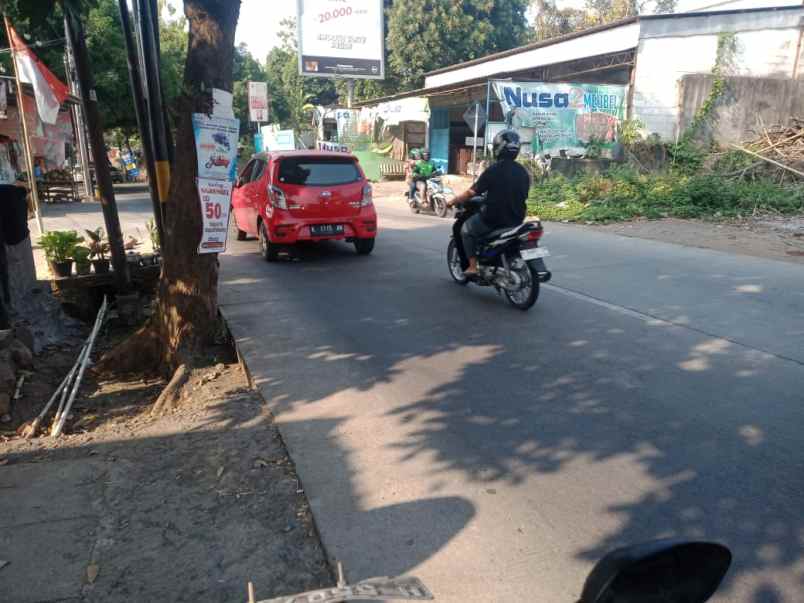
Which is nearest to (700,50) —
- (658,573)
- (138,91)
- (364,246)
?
(364,246)

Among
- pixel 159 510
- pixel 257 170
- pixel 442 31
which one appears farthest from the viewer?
pixel 442 31

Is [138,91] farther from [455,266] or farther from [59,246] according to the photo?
[455,266]

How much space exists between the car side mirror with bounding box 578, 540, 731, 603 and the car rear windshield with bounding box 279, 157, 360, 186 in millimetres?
8706

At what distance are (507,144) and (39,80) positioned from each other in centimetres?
741

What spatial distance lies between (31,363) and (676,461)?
5.06 m

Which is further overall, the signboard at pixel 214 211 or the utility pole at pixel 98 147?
the utility pole at pixel 98 147

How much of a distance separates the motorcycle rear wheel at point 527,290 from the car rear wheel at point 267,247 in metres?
4.32

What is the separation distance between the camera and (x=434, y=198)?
16594mm

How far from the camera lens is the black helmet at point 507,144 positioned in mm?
6617

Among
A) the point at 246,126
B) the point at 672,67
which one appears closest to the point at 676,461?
the point at 672,67

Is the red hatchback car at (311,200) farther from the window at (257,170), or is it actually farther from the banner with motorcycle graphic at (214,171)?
the banner with motorcycle graphic at (214,171)

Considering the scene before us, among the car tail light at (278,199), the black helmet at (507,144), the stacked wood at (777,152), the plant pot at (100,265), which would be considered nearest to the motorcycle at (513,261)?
the black helmet at (507,144)

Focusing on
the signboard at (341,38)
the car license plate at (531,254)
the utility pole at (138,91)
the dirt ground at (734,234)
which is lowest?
the dirt ground at (734,234)

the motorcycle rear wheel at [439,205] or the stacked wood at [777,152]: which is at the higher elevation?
the stacked wood at [777,152]
